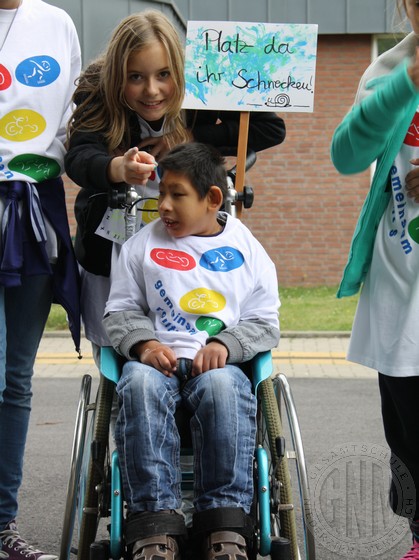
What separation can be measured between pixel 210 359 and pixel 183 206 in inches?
19.4

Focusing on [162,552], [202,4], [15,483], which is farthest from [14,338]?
[202,4]

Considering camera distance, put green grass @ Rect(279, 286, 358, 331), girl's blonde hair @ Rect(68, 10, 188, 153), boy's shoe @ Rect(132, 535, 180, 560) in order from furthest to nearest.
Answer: green grass @ Rect(279, 286, 358, 331) < girl's blonde hair @ Rect(68, 10, 188, 153) < boy's shoe @ Rect(132, 535, 180, 560)

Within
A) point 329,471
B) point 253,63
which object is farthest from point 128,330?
point 329,471

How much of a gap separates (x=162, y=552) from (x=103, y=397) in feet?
1.97

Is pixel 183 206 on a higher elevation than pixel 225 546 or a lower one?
higher

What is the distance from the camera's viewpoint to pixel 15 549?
3.80 metres

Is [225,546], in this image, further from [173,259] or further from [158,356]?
[173,259]

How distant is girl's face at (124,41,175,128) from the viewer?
11.5 ft

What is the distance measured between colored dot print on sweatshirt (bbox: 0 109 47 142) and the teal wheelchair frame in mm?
795

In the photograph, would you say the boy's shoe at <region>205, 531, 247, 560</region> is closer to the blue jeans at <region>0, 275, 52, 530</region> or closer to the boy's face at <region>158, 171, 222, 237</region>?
the boy's face at <region>158, 171, 222, 237</region>

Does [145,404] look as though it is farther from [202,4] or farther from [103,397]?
[202,4]

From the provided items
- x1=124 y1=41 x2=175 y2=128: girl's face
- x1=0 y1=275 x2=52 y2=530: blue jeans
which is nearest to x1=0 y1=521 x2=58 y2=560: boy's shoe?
x1=0 y1=275 x2=52 y2=530: blue jeans

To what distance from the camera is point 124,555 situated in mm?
2986

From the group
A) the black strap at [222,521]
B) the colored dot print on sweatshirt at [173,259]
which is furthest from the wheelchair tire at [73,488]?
the colored dot print on sweatshirt at [173,259]
